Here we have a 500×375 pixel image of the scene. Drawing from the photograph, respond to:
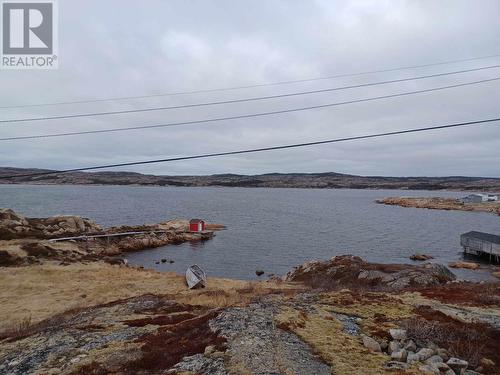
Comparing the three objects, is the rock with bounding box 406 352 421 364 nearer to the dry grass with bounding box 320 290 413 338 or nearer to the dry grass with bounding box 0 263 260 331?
the dry grass with bounding box 320 290 413 338

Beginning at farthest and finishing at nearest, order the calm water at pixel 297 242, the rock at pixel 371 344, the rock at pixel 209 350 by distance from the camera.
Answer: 1. the calm water at pixel 297 242
2. the rock at pixel 371 344
3. the rock at pixel 209 350

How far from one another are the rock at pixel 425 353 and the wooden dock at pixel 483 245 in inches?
1755

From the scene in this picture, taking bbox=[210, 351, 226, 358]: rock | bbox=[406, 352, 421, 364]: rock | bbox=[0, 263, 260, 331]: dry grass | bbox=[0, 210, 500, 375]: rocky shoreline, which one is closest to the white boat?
bbox=[0, 263, 260, 331]: dry grass

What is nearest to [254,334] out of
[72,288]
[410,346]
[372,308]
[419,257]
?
[410,346]

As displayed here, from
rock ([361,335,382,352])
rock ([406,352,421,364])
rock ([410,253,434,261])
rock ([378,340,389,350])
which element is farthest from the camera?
rock ([410,253,434,261])

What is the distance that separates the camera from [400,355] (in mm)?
10195

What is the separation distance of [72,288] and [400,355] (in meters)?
21.8

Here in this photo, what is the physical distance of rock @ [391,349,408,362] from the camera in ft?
33.3

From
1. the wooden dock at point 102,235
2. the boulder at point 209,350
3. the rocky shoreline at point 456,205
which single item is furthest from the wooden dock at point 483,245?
the rocky shoreline at point 456,205

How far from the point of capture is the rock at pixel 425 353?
33.2 ft

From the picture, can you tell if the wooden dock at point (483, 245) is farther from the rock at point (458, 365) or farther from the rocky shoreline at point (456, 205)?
the rocky shoreline at point (456, 205)

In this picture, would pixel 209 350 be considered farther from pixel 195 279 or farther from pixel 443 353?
pixel 195 279

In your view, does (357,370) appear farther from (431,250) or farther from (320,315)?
(431,250)

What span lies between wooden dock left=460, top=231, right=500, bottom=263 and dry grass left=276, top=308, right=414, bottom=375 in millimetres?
42992
